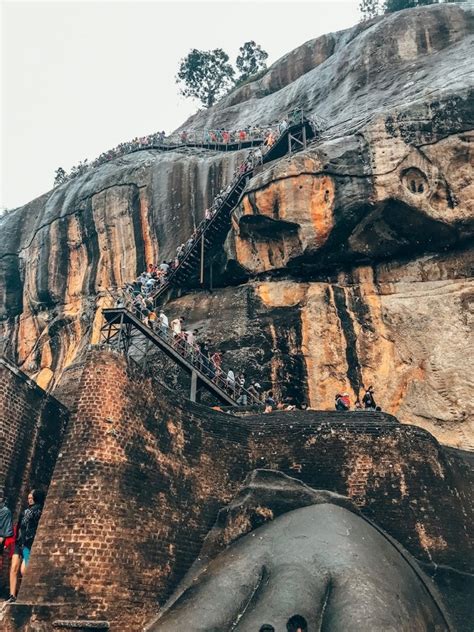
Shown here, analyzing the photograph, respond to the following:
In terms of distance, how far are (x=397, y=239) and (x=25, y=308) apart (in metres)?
18.3

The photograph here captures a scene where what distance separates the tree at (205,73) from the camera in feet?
176

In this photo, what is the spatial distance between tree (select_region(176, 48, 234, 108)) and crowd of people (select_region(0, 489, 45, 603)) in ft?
146

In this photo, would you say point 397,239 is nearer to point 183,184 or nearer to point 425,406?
point 425,406

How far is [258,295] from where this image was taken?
2462 centimetres

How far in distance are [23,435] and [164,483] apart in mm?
3495

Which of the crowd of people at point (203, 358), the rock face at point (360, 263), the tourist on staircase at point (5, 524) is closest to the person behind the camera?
the tourist on staircase at point (5, 524)

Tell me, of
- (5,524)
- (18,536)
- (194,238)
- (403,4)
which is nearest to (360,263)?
(194,238)

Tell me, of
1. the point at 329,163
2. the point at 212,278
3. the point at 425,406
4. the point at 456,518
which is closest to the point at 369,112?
the point at 329,163

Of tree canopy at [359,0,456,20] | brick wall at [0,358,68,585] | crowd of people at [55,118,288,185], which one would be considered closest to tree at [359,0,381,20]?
tree canopy at [359,0,456,20]

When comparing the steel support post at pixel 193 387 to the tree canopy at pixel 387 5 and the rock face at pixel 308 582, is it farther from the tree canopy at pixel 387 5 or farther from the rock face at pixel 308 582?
the tree canopy at pixel 387 5

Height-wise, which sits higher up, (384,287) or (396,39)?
(396,39)

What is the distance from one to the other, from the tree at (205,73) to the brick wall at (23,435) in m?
41.8

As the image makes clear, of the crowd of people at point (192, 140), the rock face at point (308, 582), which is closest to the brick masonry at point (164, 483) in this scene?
the rock face at point (308, 582)

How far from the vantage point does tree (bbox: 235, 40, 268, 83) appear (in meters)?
54.7
